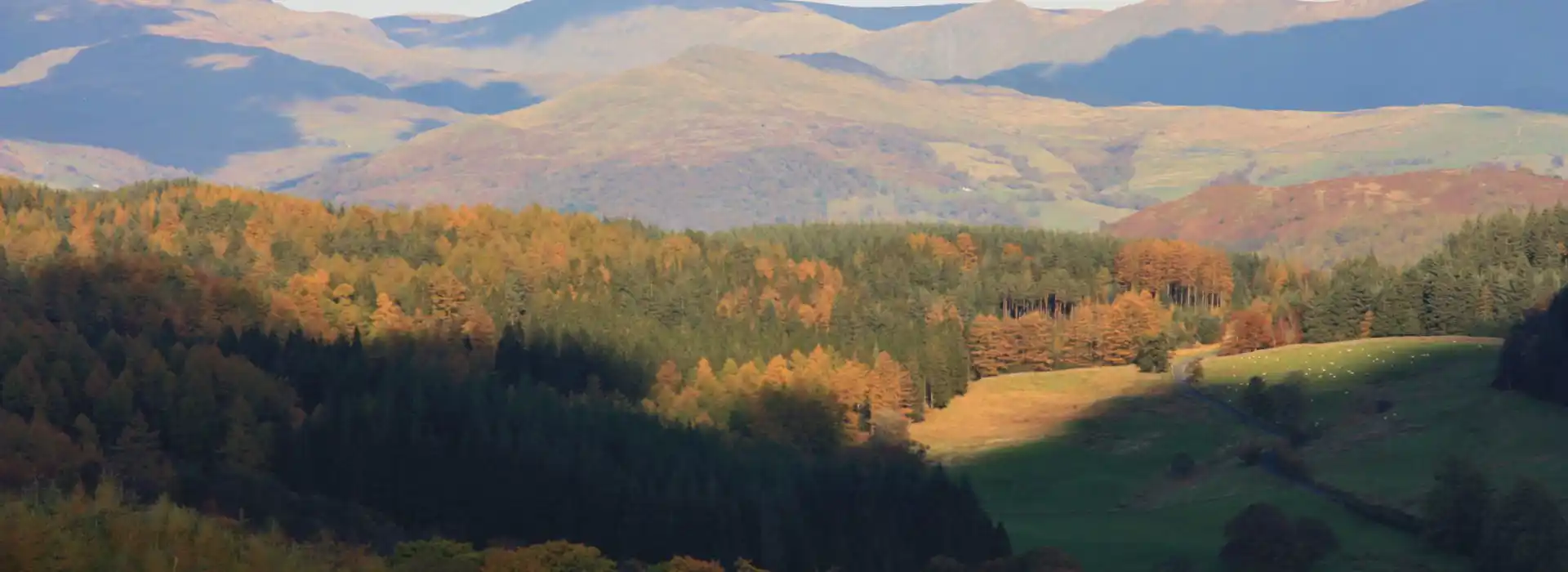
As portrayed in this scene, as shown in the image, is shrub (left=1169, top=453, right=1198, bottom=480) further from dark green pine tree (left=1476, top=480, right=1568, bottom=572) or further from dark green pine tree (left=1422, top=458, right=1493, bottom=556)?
dark green pine tree (left=1476, top=480, right=1568, bottom=572)

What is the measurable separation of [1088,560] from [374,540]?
48.8 meters

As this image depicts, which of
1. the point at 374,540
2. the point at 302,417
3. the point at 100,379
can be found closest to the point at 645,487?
the point at 374,540

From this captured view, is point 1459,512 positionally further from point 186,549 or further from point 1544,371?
point 186,549

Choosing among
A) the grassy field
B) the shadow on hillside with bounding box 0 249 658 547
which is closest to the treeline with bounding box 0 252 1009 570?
the shadow on hillside with bounding box 0 249 658 547

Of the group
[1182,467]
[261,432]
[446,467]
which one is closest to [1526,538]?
[1182,467]

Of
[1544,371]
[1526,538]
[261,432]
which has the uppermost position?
[261,432]

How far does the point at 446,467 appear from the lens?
16462 cm

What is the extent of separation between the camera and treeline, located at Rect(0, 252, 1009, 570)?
151m

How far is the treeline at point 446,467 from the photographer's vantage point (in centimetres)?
15075

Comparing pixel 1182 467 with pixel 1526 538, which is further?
pixel 1182 467

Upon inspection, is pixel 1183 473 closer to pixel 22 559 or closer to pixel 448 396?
pixel 448 396

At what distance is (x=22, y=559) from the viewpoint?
91812mm

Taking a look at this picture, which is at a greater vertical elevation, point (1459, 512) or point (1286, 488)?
point (1459, 512)

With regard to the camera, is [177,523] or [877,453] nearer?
[177,523]
